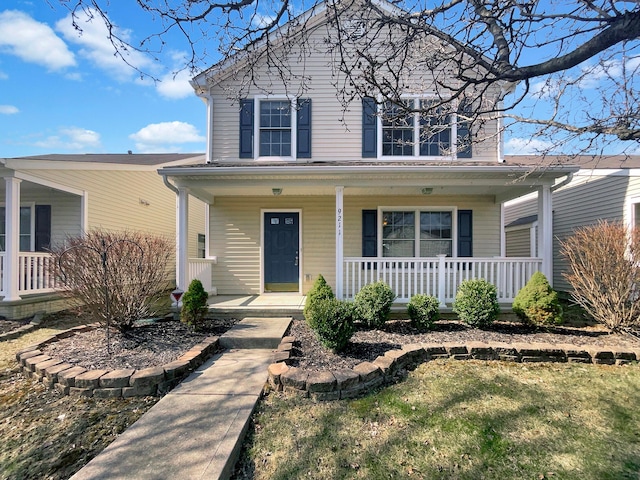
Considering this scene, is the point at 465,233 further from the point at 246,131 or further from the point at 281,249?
the point at 246,131

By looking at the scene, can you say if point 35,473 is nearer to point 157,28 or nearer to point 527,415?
point 527,415

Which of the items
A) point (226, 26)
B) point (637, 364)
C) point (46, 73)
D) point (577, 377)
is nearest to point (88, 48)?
point (226, 26)

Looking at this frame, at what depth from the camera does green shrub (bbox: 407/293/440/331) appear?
5262 millimetres

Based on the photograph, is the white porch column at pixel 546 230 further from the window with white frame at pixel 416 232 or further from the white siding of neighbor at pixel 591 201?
the window with white frame at pixel 416 232

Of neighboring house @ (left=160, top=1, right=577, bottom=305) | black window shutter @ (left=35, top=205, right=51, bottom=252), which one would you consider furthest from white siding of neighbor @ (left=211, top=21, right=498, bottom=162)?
black window shutter @ (left=35, top=205, right=51, bottom=252)

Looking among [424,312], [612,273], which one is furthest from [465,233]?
[424,312]

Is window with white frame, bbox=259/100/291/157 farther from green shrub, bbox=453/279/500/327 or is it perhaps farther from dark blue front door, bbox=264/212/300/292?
green shrub, bbox=453/279/500/327

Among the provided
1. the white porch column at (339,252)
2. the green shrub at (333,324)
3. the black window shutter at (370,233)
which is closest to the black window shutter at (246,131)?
the white porch column at (339,252)

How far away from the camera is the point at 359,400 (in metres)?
3.18

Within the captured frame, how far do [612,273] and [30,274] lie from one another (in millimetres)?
10755

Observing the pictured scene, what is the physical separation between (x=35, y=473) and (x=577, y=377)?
516 centimetres

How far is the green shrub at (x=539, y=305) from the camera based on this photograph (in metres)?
5.17

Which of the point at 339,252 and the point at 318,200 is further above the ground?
the point at 318,200

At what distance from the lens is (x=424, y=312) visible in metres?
5.25
